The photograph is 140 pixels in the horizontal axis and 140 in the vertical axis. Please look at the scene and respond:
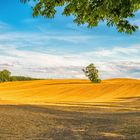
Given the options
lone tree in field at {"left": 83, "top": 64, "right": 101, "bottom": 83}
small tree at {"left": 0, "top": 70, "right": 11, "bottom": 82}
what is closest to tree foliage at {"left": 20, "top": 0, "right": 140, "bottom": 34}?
lone tree in field at {"left": 83, "top": 64, "right": 101, "bottom": 83}

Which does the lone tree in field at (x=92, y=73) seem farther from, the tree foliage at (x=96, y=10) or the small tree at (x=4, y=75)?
the tree foliage at (x=96, y=10)

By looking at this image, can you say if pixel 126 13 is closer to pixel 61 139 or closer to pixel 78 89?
pixel 61 139

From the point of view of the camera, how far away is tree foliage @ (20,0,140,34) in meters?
19.3

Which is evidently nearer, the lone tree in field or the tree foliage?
the tree foliage

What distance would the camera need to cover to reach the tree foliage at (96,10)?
19.3 m

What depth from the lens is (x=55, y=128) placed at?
2539 cm

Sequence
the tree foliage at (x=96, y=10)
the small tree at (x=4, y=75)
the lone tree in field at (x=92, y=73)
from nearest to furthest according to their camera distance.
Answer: the tree foliage at (x=96, y=10), the lone tree in field at (x=92, y=73), the small tree at (x=4, y=75)

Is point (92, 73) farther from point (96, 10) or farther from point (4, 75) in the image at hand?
point (96, 10)

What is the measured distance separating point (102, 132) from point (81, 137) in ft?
7.77

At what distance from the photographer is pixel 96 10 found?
20734 mm

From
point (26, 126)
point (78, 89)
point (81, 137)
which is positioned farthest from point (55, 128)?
point (78, 89)

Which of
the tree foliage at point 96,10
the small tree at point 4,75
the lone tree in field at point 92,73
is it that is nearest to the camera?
the tree foliage at point 96,10

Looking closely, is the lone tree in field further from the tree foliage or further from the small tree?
the tree foliage

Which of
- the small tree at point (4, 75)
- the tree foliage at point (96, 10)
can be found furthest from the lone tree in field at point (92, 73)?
the tree foliage at point (96, 10)
